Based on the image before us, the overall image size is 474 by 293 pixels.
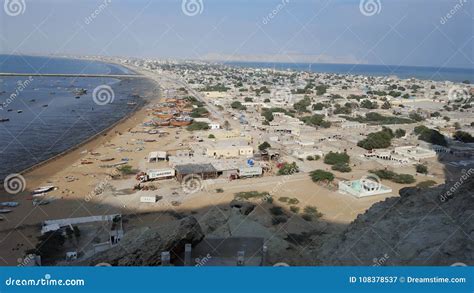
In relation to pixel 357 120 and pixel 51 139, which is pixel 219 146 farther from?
pixel 357 120

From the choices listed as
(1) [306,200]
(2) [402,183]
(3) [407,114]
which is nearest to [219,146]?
(1) [306,200]

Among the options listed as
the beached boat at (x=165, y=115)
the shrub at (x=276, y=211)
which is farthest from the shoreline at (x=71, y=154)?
the shrub at (x=276, y=211)

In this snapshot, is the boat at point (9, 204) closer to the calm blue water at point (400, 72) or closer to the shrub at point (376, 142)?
the shrub at point (376, 142)

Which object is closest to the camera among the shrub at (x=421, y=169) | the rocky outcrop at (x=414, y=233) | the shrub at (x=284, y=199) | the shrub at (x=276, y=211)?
the rocky outcrop at (x=414, y=233)

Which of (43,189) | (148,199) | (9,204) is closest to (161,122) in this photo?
(43,189)

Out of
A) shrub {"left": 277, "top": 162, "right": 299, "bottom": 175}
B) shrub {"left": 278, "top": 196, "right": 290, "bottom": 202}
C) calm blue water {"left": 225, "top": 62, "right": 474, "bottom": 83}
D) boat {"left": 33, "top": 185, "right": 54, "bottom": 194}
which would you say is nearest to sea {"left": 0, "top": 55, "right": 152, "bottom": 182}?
boat {"left": 33, "top": 185, "right": 54, "bottom": 194}

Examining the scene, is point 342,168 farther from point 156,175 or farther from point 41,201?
point 41,201
